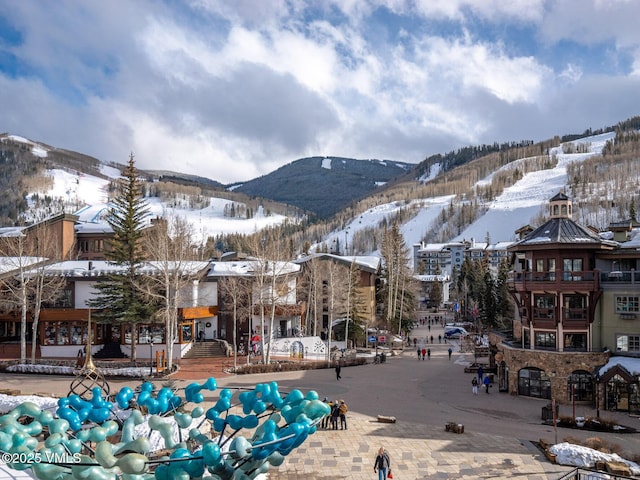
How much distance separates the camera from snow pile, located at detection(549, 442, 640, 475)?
17.4 m

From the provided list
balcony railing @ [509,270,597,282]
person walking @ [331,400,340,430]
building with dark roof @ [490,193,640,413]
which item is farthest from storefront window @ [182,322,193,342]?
balcony railing @ [509,270,597,282]

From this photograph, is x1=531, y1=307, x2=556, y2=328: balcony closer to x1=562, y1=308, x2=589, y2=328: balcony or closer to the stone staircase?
x1=562, y1=308, x2=589, y2=328: balcony

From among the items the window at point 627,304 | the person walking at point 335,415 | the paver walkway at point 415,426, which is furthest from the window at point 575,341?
the person walking at point 335,415

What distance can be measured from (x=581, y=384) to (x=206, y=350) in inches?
1000

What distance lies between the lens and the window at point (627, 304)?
94.3 ft

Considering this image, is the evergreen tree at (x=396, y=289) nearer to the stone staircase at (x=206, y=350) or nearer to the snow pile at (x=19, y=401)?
the stone staircase at (x=206, y=350)

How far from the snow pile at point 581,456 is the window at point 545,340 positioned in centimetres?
1201

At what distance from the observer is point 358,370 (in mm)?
36469

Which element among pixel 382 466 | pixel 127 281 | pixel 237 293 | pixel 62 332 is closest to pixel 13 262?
pixel 62 332

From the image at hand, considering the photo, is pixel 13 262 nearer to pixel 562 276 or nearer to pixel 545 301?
pixel 545 301

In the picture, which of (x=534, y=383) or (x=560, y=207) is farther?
(x=560, y=207)

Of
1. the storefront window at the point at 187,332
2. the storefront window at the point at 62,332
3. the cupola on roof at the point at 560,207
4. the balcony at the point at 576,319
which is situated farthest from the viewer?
the storefront window at the point at 187,332

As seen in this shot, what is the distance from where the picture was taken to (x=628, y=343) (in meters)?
28.7

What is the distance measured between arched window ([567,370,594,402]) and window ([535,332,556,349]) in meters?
1.86
